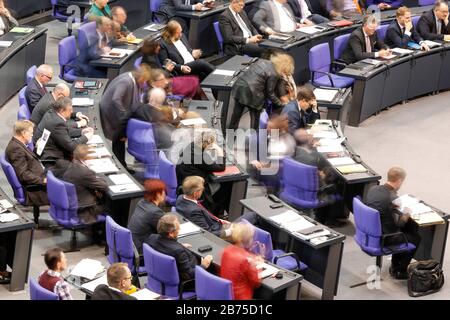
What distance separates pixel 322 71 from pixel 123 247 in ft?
20.5

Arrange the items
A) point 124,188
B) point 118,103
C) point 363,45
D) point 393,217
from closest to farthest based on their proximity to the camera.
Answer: point 393,217 < point 124,188 < point 118,103 < point 363,45

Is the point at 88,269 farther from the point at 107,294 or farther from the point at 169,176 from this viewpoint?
the point at 169,176

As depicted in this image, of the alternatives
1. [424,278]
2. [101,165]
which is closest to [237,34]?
[101,165]

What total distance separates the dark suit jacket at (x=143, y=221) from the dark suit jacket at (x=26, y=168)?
1.47 m

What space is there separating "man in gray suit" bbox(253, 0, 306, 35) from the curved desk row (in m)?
3.41

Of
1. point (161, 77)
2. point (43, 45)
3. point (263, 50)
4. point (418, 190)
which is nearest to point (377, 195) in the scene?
point (418, 190)

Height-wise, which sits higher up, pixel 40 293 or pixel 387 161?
pixel 40 293

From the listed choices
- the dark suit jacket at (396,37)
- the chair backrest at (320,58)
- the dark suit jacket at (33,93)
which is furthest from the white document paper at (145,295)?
the dark suit jacket at (396,37)

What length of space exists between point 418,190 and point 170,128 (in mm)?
3308

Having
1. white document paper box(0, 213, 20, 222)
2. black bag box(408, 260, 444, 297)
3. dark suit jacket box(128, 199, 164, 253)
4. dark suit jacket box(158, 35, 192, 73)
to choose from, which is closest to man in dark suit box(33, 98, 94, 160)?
white document paper box(0, 213, 20, 222)

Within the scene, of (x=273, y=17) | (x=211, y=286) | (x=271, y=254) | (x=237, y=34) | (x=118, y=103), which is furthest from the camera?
(x=273, y=17)

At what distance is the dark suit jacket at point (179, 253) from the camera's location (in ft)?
Answer: 29.6

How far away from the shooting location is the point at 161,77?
1220 cm

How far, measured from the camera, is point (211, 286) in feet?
27.7
